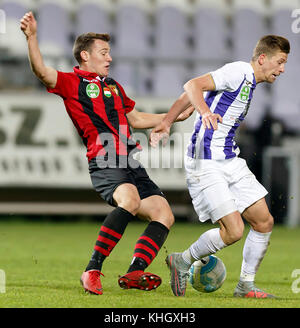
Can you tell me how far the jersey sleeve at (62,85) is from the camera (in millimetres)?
Answer: 5211

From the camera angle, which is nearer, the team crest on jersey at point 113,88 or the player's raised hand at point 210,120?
the player's raised hand at point 210,120

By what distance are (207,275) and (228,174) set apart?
2.43 ft

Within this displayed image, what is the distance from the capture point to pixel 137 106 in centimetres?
1359

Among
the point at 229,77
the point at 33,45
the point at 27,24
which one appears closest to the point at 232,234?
the point at 229,77

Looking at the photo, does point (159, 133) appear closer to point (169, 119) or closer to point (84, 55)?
point (169, 119)

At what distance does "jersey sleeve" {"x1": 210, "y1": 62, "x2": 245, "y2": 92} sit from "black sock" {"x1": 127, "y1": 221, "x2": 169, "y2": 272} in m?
1.06

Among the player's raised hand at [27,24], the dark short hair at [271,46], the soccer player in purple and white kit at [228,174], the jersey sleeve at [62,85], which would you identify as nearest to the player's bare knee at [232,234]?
the soccer player in purple and white kit at [228,174]

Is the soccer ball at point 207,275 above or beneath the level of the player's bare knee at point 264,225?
beneath

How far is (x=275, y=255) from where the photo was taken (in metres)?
8.66

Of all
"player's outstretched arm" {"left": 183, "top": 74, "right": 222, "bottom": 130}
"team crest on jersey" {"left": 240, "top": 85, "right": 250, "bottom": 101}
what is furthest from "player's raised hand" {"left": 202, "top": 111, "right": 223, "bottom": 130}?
"team crest on jersey" {"left": 240, "top": 85, "right": 250, "bottom": 101}

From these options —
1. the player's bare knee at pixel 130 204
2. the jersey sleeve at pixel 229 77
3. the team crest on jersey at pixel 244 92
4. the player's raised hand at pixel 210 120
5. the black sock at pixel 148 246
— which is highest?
the jersey sleeve at pixel 229 77

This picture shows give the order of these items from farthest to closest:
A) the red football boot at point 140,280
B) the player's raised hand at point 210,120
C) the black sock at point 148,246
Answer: the black sock at point 148,246 < the red football boot at point 140,280 < the player's raised hand at point 210,120

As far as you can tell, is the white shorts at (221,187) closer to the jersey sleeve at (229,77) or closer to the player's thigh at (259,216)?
the player's thigh at (259,216)

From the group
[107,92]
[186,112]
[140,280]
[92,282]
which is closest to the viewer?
[140,280]
